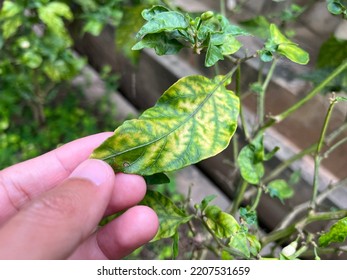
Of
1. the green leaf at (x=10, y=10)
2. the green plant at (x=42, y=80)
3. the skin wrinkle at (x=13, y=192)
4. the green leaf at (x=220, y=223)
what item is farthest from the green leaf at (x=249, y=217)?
the green leaf at (x=10, y=10)

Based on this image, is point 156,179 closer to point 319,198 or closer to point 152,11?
point 152,11

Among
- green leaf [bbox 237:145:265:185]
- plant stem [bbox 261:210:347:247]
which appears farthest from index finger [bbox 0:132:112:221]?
plant stem [bbox 261:210:347:247]

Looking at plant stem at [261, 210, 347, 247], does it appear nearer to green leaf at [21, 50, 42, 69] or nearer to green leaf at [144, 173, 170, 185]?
green leaf at [144, 173, 170, 185]

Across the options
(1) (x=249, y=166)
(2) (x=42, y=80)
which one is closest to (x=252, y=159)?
(1) (x=249, y=166)

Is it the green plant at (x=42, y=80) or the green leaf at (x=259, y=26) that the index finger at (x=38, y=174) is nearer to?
the green leaf at (x=259, y=26)

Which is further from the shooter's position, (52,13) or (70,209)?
(52,13)
